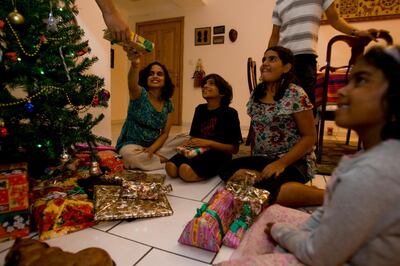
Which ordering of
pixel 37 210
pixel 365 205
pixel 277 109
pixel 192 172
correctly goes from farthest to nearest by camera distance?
pixel 192 172, pixel 277 109, pixel 37 210, pixel 365 205

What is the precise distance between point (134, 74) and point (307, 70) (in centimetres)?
108

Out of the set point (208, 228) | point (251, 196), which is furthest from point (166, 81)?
point (208, 228)

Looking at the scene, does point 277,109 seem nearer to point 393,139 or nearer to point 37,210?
point 393,139

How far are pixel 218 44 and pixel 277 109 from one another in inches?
131

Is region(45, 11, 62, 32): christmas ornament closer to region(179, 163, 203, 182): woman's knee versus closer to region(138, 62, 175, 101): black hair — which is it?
region(138, 62, 175, 101): black hair

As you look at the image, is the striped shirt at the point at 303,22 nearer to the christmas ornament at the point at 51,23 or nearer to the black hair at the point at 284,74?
the black hair at the point at 284,74

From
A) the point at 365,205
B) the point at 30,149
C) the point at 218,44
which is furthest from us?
the point at 218,44

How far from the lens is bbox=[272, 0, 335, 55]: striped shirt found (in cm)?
146

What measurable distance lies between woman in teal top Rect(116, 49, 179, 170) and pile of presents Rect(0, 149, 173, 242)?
13.2 inches

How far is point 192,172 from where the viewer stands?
1545mm

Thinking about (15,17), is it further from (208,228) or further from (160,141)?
(160,141)

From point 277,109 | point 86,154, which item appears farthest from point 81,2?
point 277,109

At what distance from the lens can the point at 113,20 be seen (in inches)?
43.4

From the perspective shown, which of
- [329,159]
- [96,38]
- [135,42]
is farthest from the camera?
[329,159]
